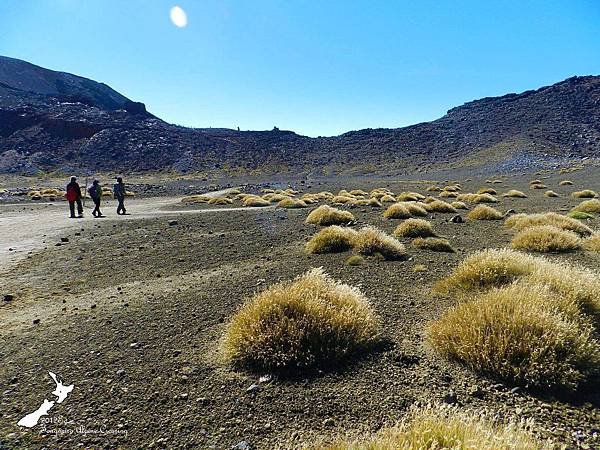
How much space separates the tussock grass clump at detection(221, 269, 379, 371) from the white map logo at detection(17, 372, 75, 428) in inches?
65.4

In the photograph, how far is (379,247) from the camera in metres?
9.03

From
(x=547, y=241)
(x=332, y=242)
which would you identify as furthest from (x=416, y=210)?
(x=332, y=242)

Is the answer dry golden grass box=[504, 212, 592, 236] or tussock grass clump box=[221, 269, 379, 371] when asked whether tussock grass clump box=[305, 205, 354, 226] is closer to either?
dry golden grass box=[504, 212, 592, 236]

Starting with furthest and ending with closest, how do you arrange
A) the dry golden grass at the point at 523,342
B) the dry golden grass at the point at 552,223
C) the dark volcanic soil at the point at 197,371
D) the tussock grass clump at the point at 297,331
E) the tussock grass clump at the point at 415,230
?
1. the tussock grass clump at the point at 415,230
2. the dry golden grass at the point at 552,223
3. the tussock grass clump at the point at 297,331
4. the dry golden grass at the point at 523,342
5. the dark volcanic soil at the point at 197,371

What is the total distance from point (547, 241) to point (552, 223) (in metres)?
2.63

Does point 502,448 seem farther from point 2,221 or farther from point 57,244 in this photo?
point 2,221

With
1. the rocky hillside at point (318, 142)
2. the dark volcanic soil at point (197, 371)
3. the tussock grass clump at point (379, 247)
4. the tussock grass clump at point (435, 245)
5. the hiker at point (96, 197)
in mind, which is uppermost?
the rocky hillside at point (318, 142)

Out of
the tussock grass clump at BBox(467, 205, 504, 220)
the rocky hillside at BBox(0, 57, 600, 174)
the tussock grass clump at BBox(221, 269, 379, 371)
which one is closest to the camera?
the tussock grass clump at BBox(221, 269, 379, 371)

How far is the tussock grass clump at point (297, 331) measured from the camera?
4.08 m

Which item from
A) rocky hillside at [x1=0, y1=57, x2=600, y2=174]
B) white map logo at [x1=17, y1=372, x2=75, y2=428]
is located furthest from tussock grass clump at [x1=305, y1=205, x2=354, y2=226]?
rocky hillside at [x1=0, y1=57, x2=600, y2=174]

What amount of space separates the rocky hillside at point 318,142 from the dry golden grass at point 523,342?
62.0 m

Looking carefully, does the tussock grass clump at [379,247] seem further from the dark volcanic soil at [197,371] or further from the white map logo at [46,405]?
the white map logo at [46,405]

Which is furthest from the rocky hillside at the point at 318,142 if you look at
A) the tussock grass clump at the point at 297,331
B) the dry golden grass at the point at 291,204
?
the tussock grass clump at the point at 297,331

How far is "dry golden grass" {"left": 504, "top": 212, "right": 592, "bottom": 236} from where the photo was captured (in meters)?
10.9
